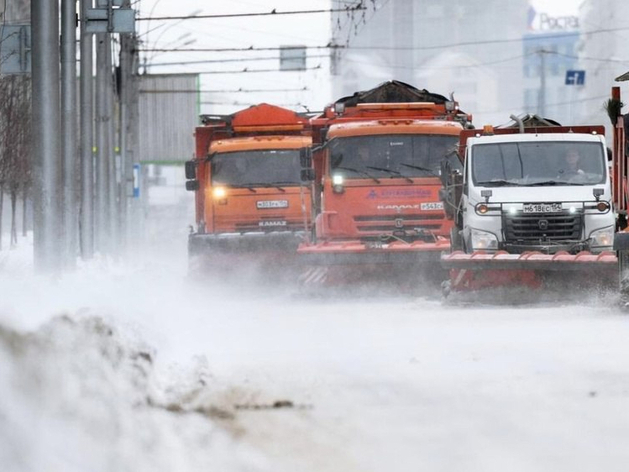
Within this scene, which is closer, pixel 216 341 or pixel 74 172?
pixel 216 341

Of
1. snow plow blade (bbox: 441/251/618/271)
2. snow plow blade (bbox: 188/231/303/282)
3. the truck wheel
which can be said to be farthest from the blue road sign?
the truck wheel

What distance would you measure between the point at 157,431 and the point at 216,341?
221 inches

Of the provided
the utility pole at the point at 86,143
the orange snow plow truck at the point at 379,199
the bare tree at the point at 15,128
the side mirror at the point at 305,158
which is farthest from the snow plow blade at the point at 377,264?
the utility pole at the point at 86,143

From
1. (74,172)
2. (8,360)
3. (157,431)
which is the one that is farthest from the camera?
(74,172)

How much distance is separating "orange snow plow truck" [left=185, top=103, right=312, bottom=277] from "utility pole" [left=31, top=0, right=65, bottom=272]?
364 cm

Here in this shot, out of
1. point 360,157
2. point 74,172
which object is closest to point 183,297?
point 360,157

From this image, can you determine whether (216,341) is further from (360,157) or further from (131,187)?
(131,187)

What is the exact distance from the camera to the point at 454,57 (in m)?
189

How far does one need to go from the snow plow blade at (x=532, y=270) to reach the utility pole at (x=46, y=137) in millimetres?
5999

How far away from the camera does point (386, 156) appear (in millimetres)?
21562

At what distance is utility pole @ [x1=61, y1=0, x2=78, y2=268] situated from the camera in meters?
23.2

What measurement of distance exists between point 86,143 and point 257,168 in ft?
21.0

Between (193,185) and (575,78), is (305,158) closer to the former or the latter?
(193,185)

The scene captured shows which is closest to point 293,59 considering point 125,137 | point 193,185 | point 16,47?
point 125,137
